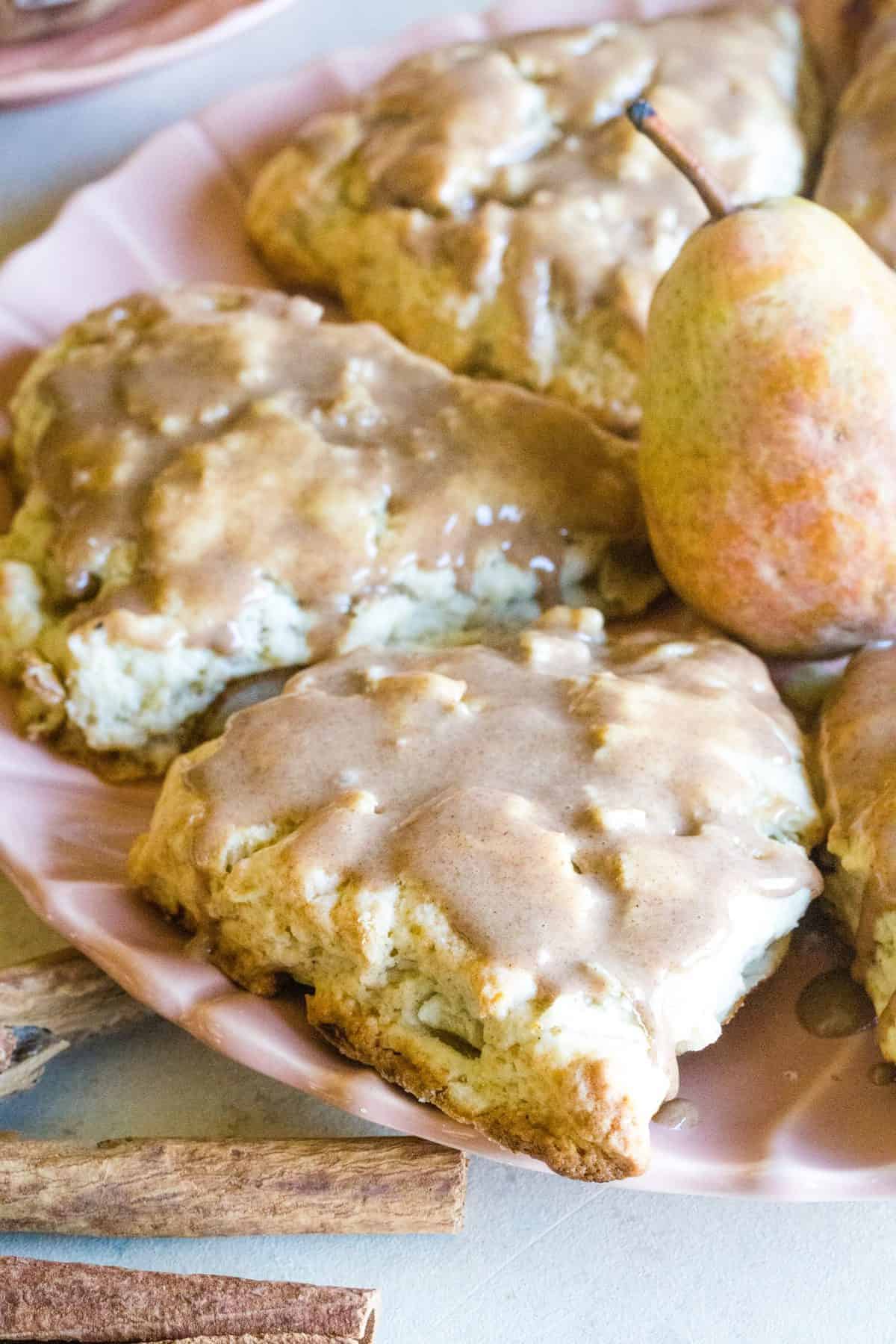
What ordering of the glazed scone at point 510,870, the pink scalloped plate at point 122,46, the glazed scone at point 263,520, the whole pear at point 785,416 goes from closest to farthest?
the glazed scone at point 510,870 → the whole pear at point 785,416 → the glazed scone at point 263,520 → the pink scalloped plate at point 122,46

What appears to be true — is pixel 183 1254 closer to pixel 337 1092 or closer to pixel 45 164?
pixel 337 1092

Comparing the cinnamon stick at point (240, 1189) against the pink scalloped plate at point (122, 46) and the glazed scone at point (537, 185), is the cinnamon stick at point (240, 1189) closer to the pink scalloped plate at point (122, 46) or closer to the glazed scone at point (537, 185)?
the glazed scone at point (537, 185)

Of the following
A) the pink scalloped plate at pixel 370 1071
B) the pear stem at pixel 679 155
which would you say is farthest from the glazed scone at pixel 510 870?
the pear stem at pixel 679 155

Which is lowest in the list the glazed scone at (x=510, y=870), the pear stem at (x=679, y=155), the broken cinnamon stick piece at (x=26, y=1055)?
the broken cinnamon stick piece at (x=26, y=1055)

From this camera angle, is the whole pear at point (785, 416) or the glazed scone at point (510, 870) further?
the whole pear at point (785, 416)

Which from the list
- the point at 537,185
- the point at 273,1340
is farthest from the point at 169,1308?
the point at 537,185

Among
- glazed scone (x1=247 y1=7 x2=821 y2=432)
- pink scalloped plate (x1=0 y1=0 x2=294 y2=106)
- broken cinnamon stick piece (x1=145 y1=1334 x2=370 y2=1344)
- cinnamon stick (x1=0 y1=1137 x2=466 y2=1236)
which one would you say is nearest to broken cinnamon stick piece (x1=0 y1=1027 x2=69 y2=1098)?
cinnamon stick (x1=0 y1=1137 x2=466 y2=1236)
